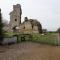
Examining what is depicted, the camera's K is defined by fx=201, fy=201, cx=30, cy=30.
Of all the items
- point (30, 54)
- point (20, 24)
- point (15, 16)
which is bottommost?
point (30, 54)

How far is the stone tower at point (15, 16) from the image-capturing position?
51781 mm

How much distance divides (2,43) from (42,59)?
12862mm

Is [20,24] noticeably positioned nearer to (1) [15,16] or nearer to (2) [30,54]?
(1) [15,16]

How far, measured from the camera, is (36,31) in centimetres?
5109

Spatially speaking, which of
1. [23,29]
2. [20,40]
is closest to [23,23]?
[23,29]

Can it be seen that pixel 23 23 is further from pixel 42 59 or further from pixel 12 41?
pixel 42 59

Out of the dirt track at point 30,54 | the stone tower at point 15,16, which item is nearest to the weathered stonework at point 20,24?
the stone tower at point 15,16

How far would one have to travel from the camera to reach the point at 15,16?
2069 inches

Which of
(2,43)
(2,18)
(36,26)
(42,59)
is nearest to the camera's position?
(42,59)

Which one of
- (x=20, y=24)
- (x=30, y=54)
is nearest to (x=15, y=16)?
(x=20, y=24)

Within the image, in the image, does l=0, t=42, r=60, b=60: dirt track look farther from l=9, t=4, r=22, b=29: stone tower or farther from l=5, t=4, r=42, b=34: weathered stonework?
l=9, t=4, r=22, b=29: stone tower

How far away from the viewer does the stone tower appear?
5178cm

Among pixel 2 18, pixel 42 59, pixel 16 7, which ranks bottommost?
pixel 42 59

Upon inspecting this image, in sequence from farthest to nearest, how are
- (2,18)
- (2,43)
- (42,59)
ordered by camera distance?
(2,18) < (2,43) < (42,59)
